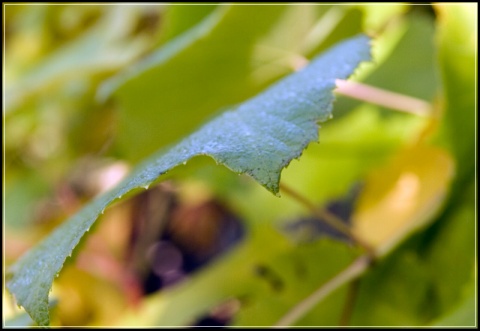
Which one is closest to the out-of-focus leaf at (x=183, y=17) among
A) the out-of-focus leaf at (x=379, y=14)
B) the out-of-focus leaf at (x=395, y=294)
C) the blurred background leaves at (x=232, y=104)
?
the blurred background leaves at (x=232, y=104)

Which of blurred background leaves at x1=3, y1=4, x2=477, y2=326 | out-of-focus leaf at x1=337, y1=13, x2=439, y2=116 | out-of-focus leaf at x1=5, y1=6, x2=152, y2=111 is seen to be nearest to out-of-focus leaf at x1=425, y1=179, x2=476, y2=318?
blurred background leaves at x1=3, y1=4, x2=477, y2=326

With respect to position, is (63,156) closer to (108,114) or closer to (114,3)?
(108,114)

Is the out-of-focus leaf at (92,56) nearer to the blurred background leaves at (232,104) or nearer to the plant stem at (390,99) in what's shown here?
Answer: the blurred background leaves at (232,104)

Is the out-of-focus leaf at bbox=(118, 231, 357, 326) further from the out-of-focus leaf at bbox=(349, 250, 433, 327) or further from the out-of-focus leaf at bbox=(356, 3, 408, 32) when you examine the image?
the out-of-focus leaf at bbox=(356, 3, 408, 32)

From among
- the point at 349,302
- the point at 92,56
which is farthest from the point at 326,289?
the point at 92,56

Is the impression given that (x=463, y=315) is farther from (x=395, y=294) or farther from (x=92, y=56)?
(x=92, y=56)

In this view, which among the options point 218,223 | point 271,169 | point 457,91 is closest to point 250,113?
point 271,169
